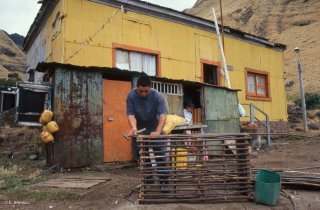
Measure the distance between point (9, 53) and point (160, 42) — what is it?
42863mm

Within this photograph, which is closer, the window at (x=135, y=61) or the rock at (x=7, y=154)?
the rock at (x=7, y=154)

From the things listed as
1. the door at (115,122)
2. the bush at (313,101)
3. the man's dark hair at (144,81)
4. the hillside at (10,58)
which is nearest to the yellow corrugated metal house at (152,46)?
the door at (115,122)

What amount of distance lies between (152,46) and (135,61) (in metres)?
0.96

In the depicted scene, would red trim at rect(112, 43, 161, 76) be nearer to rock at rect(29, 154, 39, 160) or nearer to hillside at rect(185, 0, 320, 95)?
rock at rect(29, 154, 39, 160)

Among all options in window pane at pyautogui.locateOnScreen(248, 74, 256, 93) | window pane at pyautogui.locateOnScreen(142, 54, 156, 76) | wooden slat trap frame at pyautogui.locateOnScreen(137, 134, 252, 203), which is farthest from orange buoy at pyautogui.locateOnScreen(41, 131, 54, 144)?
window pane at pyautogui.locateOnScreen(248, 74, 256, 93)

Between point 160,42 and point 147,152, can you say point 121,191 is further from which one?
point 160,42

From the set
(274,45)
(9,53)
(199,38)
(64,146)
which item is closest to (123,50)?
(199,38)

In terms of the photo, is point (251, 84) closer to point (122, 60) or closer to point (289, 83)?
point (122, 60)

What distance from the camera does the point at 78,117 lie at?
7148 mm

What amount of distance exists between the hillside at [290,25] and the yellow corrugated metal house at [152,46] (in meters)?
15.3

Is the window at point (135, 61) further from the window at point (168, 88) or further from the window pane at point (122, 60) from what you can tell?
the window at point (168, 88)

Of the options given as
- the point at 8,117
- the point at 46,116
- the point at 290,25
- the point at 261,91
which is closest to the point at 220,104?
the point at 261,91

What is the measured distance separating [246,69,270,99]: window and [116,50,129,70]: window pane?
6578 millimetres

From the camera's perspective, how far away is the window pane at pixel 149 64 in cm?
1091
